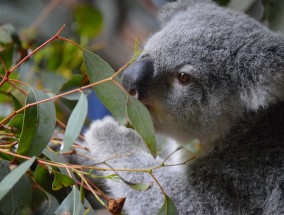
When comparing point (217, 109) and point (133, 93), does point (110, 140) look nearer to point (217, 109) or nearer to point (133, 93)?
point (133, 93)

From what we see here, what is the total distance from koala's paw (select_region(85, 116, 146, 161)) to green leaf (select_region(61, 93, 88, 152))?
801mm

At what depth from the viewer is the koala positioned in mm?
1771

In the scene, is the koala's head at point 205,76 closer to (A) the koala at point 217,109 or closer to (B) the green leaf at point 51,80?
(A) the koala at point 217,109

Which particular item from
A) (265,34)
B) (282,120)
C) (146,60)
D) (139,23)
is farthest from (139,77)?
(139,23)

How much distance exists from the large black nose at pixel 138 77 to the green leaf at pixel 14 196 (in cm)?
55

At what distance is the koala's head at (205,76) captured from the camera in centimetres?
174

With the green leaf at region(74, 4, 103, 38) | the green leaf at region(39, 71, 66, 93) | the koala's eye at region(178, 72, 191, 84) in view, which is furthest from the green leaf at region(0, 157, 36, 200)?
the green leaf at region(74, 4, 103, 38)

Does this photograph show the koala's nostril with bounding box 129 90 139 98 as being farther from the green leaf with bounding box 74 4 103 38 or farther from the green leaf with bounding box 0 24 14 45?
the green leaf with bounding box 74 4 103 38

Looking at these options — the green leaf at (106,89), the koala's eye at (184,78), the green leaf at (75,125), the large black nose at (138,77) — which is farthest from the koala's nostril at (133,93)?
the green leaf at (75,125)

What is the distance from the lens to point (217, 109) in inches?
72.7

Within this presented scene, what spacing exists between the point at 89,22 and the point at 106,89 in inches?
90.1

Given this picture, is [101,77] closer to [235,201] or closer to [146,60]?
[146,60]

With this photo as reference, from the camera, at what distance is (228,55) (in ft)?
5.88

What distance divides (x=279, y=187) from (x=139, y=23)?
3.03 meters
